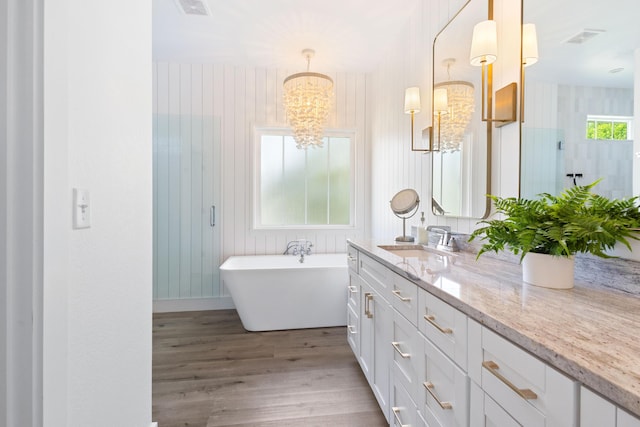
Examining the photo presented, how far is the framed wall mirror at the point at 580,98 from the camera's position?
100 cm

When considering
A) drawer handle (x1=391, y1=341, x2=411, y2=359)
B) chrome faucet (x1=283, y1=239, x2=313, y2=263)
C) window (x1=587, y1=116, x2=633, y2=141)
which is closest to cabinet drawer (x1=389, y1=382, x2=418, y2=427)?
drawer handle (x1=391, y1=341, x2=411, y2=359)

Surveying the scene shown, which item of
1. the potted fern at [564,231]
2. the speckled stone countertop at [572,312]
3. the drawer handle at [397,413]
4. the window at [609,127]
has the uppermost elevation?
the window at [609,127]

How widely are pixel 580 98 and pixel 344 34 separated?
84.8 inches

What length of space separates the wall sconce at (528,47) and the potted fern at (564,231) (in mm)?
597

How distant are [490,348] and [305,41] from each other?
9.65ft

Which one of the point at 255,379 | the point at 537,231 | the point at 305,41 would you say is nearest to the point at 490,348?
the point at 537,231

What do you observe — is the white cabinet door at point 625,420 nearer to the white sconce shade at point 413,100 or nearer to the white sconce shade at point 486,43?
the white sconce shade at point 486,43

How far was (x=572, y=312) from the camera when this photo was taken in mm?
772

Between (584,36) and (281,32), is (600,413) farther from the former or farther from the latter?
(281,32)

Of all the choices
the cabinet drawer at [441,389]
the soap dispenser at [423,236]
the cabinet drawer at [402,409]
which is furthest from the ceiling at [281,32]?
the cabinet drawer at [402,409]

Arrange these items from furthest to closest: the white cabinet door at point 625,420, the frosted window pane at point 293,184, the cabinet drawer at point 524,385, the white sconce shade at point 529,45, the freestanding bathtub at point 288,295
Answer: the frosted window pane at point 293,184, the freestanding bathtub at point 288,295, the white sconce shade at point 529,45, the cabinet drawer at point 524,385, the white cabinet door at point 625,420

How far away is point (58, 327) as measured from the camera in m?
0.72

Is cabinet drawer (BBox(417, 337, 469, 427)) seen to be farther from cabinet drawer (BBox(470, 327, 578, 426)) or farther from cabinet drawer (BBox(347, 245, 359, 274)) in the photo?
cabinet drawer (BBox(347, 245, 359, 274))

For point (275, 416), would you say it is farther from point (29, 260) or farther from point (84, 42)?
point (84, 42)
